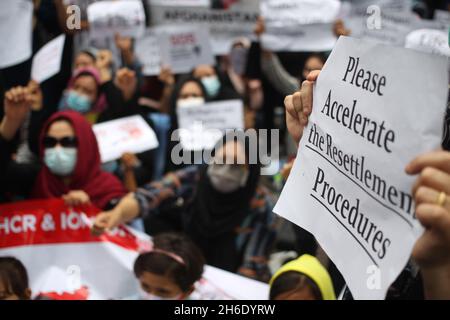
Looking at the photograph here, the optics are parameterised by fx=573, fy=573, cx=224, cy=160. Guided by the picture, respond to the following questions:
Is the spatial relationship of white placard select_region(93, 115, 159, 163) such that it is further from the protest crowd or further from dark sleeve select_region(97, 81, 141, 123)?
dark sleeve select_region(97, 81, 141, 123)

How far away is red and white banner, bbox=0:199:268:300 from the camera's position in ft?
7.73

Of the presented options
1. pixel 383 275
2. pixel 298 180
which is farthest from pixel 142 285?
pixel 383 275

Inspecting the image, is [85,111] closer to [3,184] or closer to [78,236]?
[3,184]

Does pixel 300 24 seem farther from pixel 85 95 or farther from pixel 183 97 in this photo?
pixel 85 95

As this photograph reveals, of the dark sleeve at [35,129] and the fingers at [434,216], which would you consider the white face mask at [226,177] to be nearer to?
the dark sleeve at [35,129]

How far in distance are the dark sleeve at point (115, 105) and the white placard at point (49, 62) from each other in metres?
0.43

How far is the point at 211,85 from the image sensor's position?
13.9 ft

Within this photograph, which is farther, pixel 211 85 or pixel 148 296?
pixel 211 85

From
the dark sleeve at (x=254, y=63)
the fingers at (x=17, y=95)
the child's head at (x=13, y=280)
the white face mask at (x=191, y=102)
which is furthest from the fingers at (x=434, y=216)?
the dark sleeve at (x=254, y=63)

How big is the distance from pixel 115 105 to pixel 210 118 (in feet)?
2.10

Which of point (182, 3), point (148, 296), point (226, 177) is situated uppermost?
point (182, 3)

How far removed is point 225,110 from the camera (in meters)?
3.88

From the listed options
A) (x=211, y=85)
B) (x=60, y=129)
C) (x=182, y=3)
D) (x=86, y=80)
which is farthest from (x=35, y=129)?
(x=182, y=3)

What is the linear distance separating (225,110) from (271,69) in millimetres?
750
